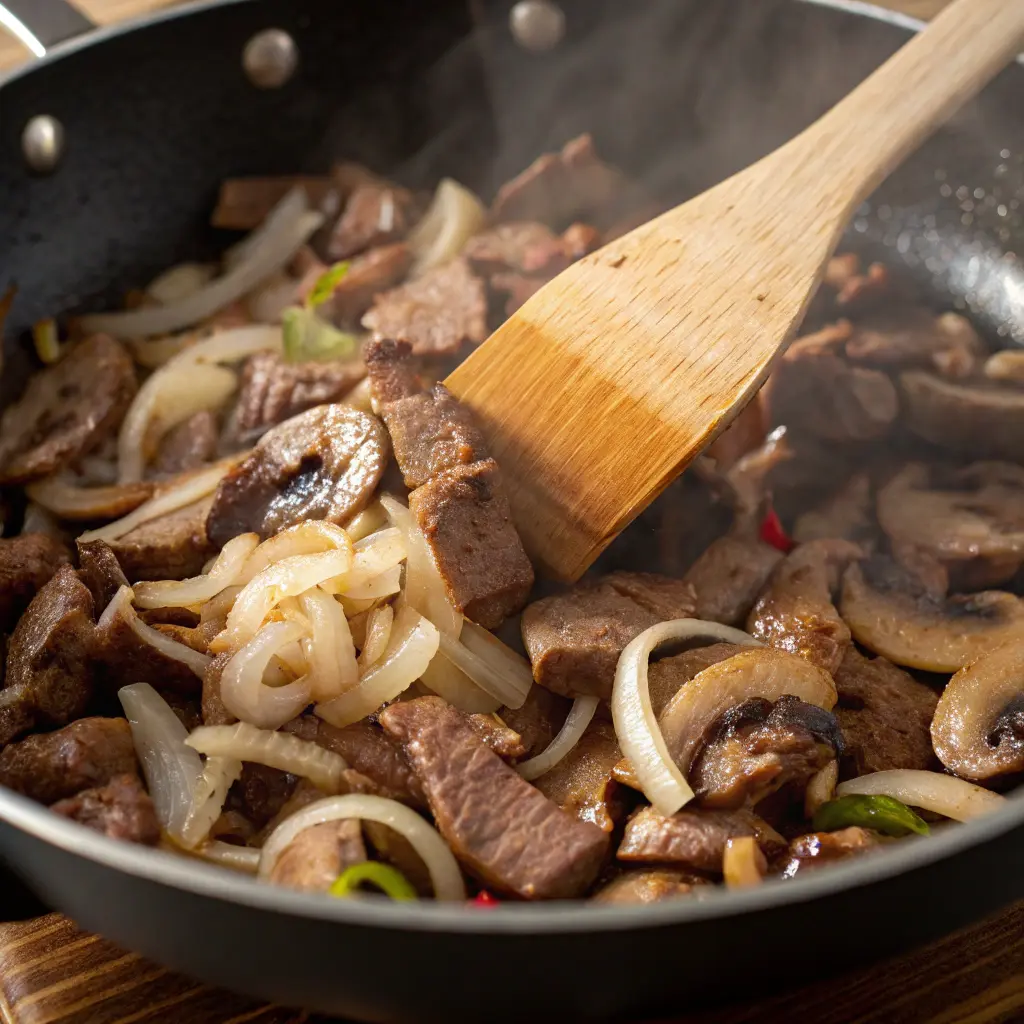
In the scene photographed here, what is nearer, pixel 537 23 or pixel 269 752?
pixel 269 752

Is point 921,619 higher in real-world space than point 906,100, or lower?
lower

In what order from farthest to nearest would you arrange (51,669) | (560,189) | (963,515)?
(560,189), (963,515), (51,669)

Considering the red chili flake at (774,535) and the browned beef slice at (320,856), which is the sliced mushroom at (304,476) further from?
the red chili flake at (774,535)

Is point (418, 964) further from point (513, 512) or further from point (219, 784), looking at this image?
point (513, 512)

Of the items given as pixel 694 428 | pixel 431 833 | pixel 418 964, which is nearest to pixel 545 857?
pixel 431 833


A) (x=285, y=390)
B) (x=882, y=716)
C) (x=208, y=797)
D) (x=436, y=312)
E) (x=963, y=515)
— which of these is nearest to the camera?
(x=208, y=797)

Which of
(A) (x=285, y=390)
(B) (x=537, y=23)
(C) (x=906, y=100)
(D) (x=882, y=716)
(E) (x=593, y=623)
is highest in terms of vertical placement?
(B) (x=537, y=23)

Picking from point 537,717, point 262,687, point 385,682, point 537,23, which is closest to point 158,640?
point 262,687

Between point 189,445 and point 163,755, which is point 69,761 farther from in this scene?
point 189,445

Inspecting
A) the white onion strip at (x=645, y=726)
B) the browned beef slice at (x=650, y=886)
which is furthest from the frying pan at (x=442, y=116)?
the browned beef slice at (x=650, y=886)
